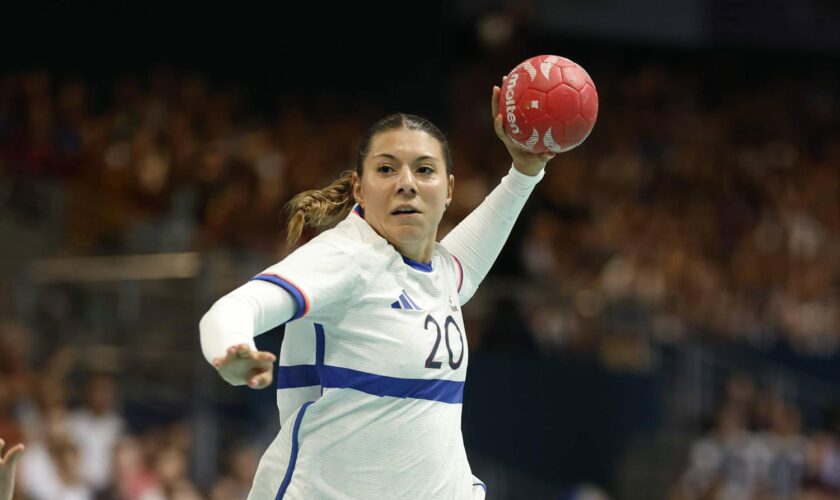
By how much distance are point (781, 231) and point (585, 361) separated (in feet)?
15.6

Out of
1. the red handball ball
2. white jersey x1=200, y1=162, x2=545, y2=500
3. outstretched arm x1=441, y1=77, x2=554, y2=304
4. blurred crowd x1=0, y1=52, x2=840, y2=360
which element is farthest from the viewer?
blurred crowd x1=0, y1=52, x2=840, y2=360

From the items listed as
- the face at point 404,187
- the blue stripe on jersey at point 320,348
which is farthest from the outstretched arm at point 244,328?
the face at point 404,187

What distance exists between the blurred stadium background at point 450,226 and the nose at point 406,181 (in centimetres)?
565

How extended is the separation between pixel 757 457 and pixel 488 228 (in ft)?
29.9

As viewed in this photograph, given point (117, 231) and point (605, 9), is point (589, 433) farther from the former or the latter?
point (605, 9)

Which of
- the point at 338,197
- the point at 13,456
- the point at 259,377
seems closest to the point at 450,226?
the point at 338,197

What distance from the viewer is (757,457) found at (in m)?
12.9

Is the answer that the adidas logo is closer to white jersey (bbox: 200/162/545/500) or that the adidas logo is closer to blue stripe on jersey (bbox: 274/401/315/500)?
white jersey (bbox: 200/162/545/500)

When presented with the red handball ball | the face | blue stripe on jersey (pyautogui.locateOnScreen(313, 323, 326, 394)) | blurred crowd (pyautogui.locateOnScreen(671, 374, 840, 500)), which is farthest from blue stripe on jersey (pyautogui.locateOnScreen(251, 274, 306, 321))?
blurred crowd (pyautogui.locateOnScreen(671, 374, 840, 500))

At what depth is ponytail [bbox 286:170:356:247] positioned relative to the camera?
4.14 m

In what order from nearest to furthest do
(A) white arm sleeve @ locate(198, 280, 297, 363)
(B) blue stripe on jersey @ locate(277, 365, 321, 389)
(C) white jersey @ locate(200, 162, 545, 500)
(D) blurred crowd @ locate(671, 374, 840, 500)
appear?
(A) white arm sleeve @ locate(198, 280, 297, 363)
(C) white jersey @ locate(200, 162, 545, 500)
(B) blue stripe on jersey @ locate(277, 365, 321, 389)
(D) blurred crowd @ locate(671, 374, 840, 500)

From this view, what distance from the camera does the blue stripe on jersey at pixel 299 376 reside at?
153 inches

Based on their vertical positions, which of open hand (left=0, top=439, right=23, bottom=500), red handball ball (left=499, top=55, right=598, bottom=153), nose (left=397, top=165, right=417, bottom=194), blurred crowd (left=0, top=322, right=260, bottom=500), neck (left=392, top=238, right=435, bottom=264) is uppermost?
red handball ball (left=499, top=55, right=598, bottom=153)

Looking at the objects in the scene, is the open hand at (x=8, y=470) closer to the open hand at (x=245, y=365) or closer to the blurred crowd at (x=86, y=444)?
the open hand at (x=245, y=365)
